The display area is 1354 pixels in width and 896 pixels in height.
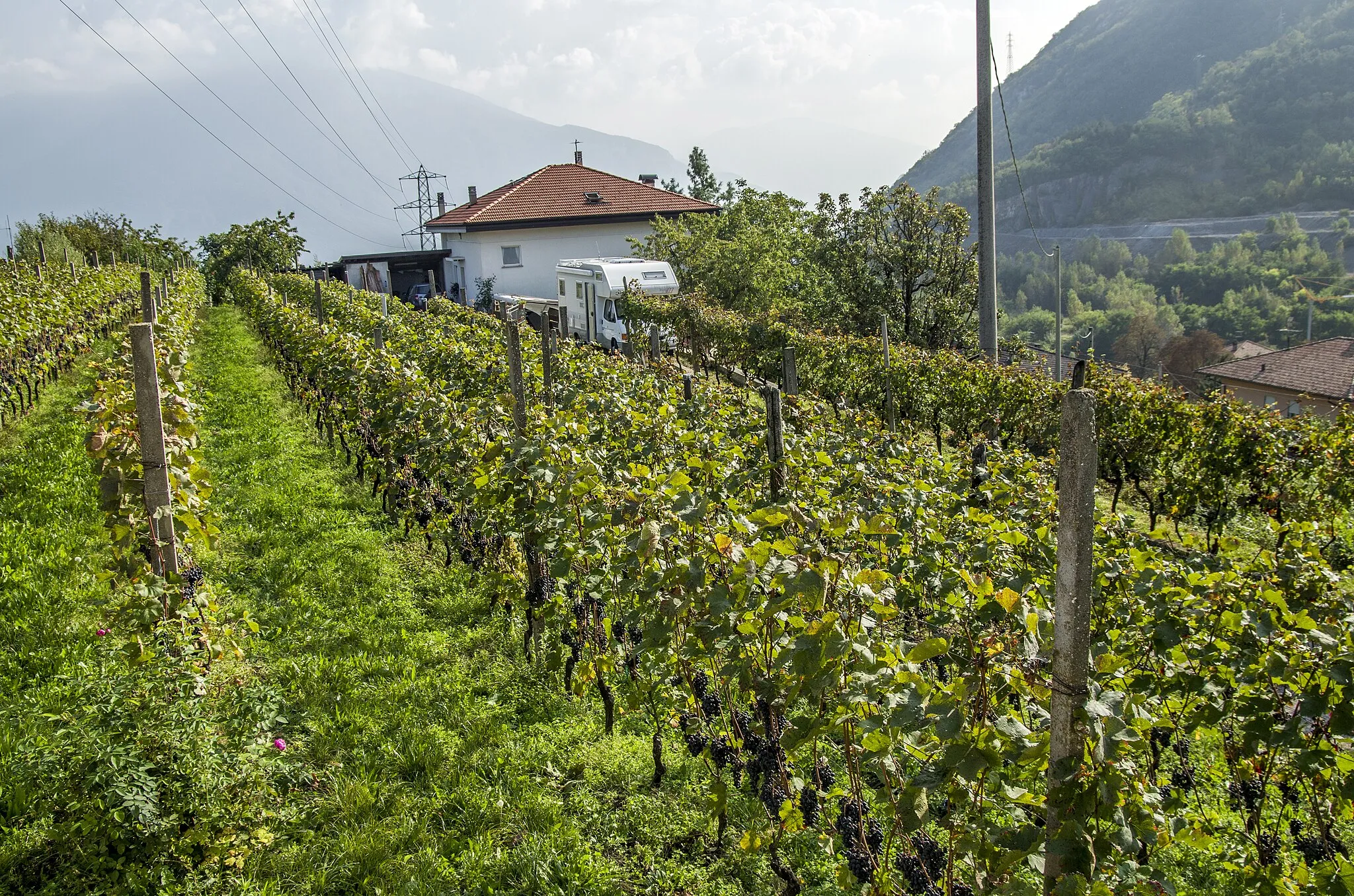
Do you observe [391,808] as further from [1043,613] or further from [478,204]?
[478,204]

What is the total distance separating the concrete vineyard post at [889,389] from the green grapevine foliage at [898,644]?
5.72 m

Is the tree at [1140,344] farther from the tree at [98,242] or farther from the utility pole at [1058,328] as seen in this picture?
the tree at [98,242]

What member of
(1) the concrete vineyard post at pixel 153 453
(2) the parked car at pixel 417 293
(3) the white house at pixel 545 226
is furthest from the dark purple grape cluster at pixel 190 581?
(2) the parked car at pixel 417 293

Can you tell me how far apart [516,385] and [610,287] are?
14964 mm

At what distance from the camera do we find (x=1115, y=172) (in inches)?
3900

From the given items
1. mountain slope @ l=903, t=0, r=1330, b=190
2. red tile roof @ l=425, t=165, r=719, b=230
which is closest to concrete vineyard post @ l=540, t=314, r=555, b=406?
red tile roof @ l=425, t=165, r=719, b=230

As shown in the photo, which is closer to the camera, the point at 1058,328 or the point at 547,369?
the point at 547,369

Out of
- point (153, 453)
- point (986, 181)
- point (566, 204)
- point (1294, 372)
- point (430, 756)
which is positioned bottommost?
point (1294, 372)

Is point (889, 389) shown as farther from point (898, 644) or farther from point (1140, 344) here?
point (1140, 344)

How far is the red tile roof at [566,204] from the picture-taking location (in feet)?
115

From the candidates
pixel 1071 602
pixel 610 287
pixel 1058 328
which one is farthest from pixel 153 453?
pixel 1058 328

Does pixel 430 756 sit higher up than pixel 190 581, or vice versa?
pixel 190 581

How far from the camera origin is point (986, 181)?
11.4 metres

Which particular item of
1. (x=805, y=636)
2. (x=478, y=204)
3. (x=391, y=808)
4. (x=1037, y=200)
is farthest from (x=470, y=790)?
(x=1037, y=200)
